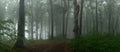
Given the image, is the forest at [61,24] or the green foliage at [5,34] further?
the forest at [61,24]

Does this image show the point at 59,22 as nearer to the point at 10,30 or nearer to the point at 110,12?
the point at 110,12

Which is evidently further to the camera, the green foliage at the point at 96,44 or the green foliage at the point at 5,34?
the green foliage at the point at 96,44

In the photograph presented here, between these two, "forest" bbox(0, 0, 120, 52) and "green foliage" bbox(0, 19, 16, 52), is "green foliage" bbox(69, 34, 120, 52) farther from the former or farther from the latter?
"green foliage" bbox(0, 19, 16, 52)

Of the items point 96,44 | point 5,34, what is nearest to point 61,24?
point 96,44

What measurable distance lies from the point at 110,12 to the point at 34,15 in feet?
47.5

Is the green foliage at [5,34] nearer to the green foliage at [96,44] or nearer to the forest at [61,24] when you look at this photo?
the forest at [61,24]

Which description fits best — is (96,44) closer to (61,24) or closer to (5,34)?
(5,34)

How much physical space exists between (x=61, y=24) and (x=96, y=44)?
3514 cm

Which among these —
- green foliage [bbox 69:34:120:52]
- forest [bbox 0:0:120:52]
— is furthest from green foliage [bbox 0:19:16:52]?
green foliage [bbox 69:34:120:52]

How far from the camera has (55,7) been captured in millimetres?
41531

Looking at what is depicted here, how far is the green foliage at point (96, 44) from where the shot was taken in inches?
508

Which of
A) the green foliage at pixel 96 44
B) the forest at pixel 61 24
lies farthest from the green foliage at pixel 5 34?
the green foliage at pixel 96 44

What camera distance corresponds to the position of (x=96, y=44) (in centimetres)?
1315

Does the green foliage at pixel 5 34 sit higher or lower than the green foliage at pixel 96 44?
higher
